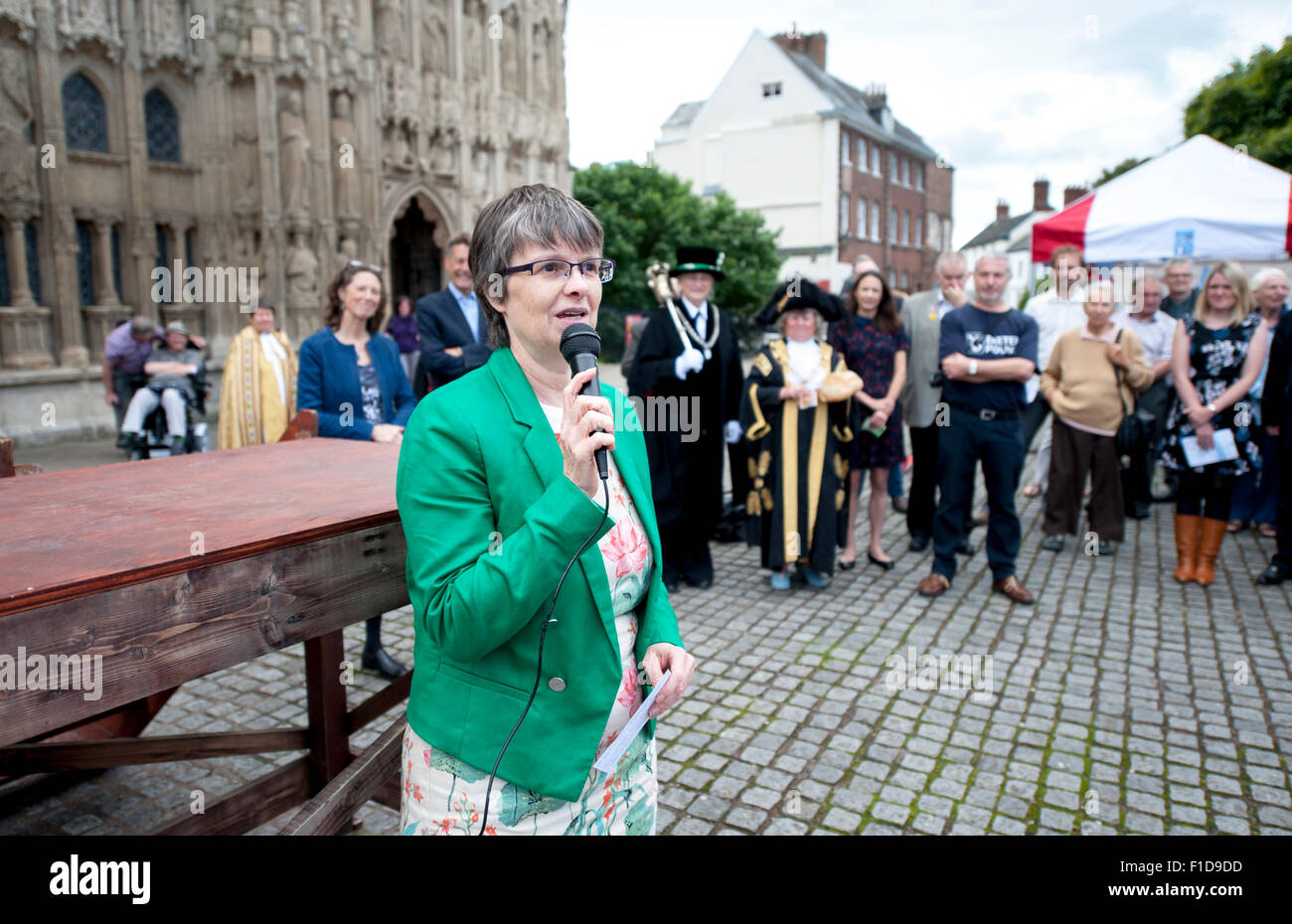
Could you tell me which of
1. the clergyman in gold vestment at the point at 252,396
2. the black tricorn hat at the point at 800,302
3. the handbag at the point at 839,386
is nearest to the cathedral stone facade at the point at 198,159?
the clergyman in gold vestment at the point at 252,396

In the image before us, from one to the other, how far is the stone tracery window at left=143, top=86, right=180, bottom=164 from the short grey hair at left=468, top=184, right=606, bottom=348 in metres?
16.9

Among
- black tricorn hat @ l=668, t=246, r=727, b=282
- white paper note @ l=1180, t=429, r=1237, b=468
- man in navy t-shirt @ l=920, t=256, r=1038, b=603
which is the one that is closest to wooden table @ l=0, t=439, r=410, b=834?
black tricorn hat @ l=668, t=246, r=727, b=282

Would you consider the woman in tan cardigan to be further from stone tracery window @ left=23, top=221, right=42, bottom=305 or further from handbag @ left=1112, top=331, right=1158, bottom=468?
stone tracery window @ left=23, top=221, right=42, bottom=305

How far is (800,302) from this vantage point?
20.8ft

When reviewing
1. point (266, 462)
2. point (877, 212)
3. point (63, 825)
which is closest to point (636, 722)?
point (266, 462)

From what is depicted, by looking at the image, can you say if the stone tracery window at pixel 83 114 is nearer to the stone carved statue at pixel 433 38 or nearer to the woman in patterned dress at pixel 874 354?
the stone carved statue at pixel 433 38

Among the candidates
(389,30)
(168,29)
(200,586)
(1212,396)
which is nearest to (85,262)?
(168,29)

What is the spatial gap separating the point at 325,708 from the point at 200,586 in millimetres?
1395

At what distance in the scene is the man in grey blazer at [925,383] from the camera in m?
7.27

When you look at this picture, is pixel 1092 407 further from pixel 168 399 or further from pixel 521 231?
pixel 168 399

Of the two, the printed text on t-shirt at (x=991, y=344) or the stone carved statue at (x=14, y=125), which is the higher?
the stone carved statue at (x=14, y=125)

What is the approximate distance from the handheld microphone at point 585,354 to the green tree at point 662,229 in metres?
33.4

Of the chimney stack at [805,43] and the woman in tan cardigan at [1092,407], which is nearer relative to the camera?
the woman in tan cardigan at [1092,407]
